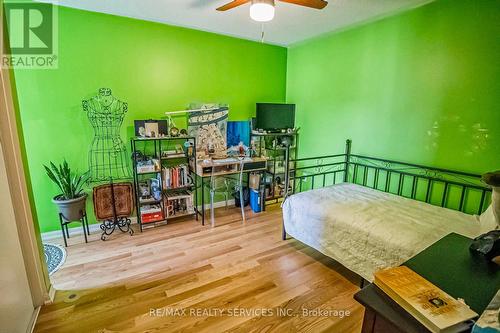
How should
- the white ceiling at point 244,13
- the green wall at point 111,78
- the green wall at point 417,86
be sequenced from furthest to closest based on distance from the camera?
the green wall at point 111,78, the white ceiling at point 244,13, the green wall at point 417,86

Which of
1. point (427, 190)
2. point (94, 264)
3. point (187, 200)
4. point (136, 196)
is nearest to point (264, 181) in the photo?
point (187, 200)

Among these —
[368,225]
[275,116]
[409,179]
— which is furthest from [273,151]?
[368,225]

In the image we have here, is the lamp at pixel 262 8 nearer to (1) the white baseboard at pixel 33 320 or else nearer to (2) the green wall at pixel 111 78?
(2) the green wall at pixel 111 78

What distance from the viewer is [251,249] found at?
2.68 m

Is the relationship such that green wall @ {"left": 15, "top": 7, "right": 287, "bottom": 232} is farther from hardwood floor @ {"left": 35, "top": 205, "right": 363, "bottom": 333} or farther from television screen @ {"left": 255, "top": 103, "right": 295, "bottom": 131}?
hardwood floor @ {"left": 35, "top": 205, "right": 363, "bottom": 333}

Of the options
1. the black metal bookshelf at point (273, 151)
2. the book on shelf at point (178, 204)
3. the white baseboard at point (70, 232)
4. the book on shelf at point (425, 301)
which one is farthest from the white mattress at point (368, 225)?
the white baseboard at point (70, 232)

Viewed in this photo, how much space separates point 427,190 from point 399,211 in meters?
0.61

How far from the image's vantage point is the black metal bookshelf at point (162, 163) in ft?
9.98

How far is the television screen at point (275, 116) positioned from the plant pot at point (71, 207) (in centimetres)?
242

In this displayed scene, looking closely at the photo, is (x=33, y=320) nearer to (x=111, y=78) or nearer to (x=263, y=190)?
(x=111, y=78)

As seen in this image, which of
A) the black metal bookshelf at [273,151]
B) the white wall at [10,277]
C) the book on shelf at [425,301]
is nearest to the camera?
the book on shelf at [425,301]

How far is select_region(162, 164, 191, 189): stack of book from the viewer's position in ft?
10.4

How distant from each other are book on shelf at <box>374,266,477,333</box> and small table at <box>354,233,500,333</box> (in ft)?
0.08

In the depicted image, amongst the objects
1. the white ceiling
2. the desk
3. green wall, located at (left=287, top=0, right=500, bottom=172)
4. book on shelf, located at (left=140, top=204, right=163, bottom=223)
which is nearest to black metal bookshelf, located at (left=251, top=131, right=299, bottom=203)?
the desk
